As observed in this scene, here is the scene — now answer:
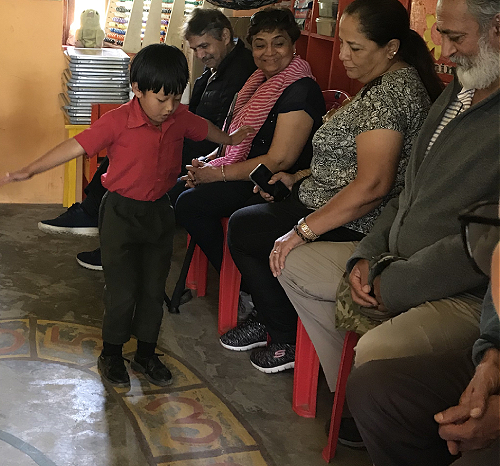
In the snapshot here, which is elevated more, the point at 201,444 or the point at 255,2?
the point at 255,2

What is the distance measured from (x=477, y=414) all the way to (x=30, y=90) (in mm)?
3616

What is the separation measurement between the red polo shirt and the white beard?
0.98 m

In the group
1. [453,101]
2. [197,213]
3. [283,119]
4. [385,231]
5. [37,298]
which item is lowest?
[37,298]

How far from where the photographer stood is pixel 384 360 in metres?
1.59

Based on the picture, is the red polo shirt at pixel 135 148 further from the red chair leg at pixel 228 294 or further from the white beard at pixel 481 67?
the white beard at pixel 481 67

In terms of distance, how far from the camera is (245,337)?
2.72 m

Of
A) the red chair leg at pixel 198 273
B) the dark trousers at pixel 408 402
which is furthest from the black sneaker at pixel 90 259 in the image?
the dark trousers at pixel 408 402

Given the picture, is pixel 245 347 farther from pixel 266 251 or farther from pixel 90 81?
pixel 90 81

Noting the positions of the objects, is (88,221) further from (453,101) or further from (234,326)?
(453,101)

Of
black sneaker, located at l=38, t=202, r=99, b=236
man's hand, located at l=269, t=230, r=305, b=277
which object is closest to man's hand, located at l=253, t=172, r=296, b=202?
man's hand, located at l=269, t=230, r=305, b=277

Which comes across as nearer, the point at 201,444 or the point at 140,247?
the point at 201,444

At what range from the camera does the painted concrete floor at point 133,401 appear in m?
2.03

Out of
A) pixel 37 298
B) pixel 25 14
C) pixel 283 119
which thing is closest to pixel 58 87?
pixel 25 14

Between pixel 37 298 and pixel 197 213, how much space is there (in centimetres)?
83
